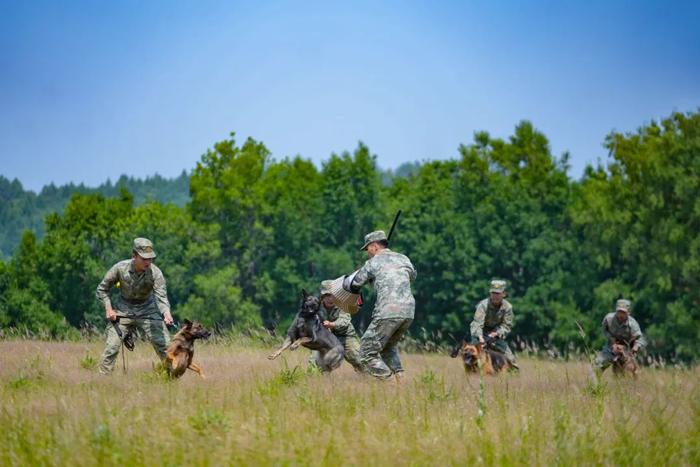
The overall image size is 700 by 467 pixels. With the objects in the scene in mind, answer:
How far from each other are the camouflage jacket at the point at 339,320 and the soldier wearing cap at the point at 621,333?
4.28m

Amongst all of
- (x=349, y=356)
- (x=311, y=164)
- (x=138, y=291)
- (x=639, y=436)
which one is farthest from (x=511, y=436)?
(x=311, y=164)

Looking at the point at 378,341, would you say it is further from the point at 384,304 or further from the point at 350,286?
the point at 350,286

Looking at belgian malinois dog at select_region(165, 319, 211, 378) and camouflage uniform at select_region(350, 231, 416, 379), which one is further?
belgian malinois dog at select_region(165, 319, 211, 378)

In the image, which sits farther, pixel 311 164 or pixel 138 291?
pixel 311 164

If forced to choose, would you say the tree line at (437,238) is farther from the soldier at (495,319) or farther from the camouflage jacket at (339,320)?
the camouflage jacket at (339,320)

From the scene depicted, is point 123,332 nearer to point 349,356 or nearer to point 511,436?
point 349,356

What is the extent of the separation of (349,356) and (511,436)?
5874 millimetres

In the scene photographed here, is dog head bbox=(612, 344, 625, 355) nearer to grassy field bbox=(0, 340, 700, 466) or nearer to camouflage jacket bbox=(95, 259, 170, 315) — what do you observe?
grassy field bbox=(0, 340, 700, 466)

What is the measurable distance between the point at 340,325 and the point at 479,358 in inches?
98.4

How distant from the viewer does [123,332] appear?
12.7 metres

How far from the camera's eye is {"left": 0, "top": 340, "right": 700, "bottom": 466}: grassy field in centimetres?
711

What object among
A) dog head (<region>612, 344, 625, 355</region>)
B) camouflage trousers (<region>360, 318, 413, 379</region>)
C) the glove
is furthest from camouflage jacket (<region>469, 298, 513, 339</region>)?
the glove

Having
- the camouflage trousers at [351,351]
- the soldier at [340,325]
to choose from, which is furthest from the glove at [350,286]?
the camouflage trousers at [351,351]

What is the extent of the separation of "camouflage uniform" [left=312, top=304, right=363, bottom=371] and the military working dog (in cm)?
34
